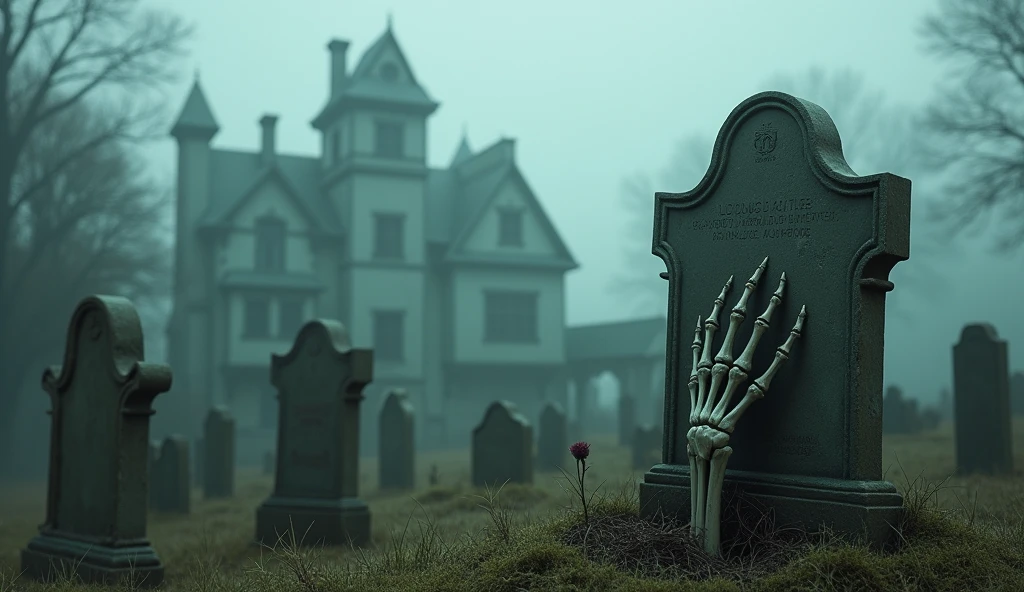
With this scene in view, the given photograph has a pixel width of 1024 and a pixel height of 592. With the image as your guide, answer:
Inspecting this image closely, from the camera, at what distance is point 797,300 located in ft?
20.2

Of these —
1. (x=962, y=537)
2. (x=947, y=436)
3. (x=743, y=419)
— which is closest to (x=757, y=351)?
(x=743, y=419)

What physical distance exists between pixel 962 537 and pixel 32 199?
32190mm

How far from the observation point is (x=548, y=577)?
5.06 metres

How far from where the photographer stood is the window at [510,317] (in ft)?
132

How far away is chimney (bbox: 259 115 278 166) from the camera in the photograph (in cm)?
3972

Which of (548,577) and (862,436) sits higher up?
(862,436)

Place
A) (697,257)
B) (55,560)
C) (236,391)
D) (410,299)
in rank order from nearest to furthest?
(697,257) → (55,560) → (236,391) → (410,299)

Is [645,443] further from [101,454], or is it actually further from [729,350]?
[729,350]

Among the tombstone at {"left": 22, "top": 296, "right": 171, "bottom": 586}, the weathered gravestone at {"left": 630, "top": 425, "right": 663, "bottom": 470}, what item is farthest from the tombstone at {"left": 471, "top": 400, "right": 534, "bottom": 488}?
the tombstone at {"left": 22, "top": 296, "right": 171, "bottom": 586}

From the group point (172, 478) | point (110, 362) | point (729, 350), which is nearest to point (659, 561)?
point (729, 350)

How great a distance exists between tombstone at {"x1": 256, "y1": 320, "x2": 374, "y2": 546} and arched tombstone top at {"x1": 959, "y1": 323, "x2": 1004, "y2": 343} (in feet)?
25.7

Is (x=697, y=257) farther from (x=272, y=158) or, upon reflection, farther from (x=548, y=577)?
(x=272, y=158)

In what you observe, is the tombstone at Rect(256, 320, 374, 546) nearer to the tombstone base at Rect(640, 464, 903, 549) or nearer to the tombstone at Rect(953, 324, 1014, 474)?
the tombstone base at Rect(640, 464, 903, 549)

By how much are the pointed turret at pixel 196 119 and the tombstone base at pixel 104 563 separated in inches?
1242
